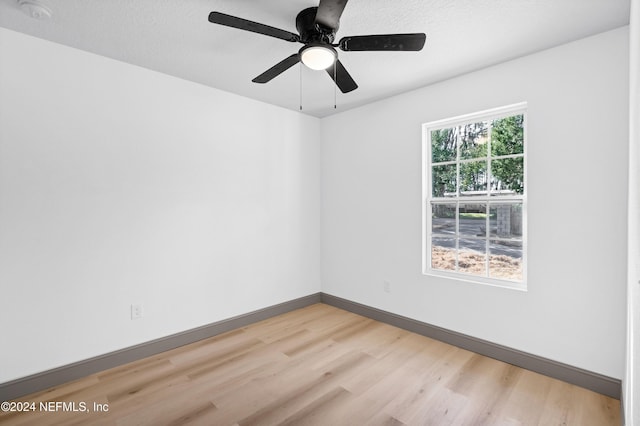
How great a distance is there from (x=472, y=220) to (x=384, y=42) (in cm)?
196

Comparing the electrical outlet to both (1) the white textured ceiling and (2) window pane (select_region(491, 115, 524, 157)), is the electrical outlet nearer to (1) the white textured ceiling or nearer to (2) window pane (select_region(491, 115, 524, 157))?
(1) the white textured ceiling

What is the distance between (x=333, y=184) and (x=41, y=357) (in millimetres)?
3314

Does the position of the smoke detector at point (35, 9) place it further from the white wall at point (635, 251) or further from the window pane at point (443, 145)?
the window pane at point (443, 145)

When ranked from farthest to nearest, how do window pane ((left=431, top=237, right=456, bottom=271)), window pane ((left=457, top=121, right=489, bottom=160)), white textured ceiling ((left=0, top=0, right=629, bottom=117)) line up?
window pane ((left=431, top=237, right=456, bottom=271))
window pane ((left=457, top=121, right=489, bottom=160))
white textured ceiling ((left=0, top=0, right=629, bottom=117))

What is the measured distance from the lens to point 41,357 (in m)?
2.30

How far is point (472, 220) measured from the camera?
9.84 feet

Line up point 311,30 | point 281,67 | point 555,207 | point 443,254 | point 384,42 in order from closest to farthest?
point 384,42 < point 311,30 < point 281,67 < point 555,207 < point 443,254

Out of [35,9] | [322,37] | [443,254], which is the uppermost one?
[35,9]

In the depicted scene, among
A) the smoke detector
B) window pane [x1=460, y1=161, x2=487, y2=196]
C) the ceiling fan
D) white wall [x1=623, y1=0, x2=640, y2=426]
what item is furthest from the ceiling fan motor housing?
window pane [x1=460, y1=161, x2=487, y2=196]

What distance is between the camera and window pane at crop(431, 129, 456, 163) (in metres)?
3.15

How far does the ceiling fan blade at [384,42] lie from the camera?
5.75ft

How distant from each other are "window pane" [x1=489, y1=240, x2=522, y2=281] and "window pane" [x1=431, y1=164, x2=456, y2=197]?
666 mm

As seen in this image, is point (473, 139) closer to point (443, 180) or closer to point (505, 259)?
point (443, 180)

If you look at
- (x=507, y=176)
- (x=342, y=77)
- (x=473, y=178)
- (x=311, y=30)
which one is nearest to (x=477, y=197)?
(x=473, y=178)
